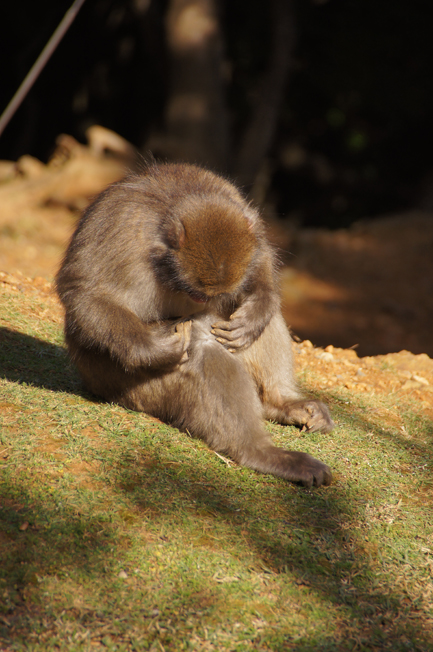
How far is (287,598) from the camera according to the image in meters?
2.53

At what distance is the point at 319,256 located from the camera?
1058cm

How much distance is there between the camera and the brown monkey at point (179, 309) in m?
3.24

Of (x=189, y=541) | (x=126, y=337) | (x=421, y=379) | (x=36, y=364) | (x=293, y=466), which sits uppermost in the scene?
(x=421, y=379)

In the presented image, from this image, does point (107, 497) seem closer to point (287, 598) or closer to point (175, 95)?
point (287, 598)

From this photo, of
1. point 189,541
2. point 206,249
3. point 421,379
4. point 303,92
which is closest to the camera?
point 189,541

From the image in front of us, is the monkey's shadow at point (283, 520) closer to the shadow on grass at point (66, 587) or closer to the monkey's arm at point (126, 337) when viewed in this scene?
the shadow on grass at point (66, 587)

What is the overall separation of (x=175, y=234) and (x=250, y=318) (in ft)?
2.06

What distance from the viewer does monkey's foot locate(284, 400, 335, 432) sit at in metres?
3.78

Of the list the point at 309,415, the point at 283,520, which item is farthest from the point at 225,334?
the point at 283,520

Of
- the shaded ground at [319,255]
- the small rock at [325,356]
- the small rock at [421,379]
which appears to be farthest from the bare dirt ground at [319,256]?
the small rock at [421,379]

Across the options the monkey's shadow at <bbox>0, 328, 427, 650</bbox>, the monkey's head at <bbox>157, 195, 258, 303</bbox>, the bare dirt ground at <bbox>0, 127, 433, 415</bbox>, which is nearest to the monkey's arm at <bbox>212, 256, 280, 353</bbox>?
the monkey's head at <bbox>157, 195, 258, 303</bbox>

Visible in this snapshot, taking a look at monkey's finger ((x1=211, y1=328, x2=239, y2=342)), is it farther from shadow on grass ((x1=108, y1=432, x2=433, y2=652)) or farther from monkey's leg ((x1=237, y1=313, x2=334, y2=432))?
shadow on grass ((x1=108, y1=432, x2=433, y2=652))

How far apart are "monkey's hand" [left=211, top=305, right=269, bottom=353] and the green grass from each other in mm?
564

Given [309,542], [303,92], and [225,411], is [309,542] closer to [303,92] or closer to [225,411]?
[225,411]
